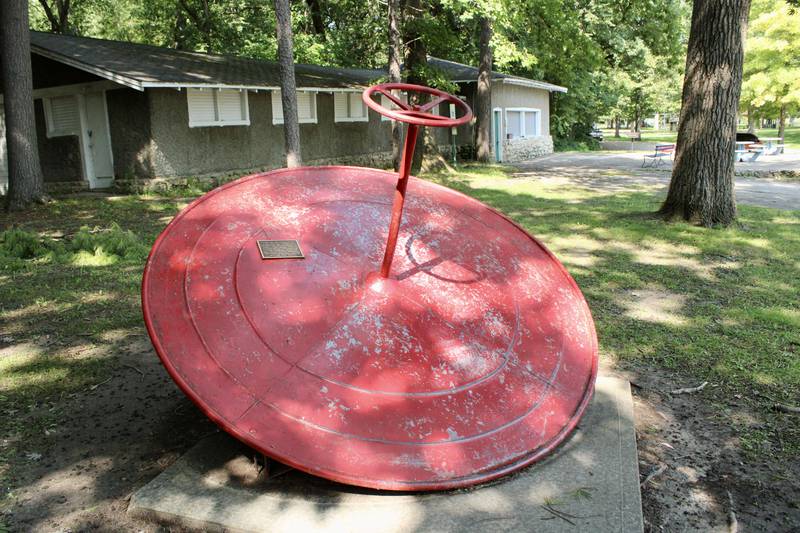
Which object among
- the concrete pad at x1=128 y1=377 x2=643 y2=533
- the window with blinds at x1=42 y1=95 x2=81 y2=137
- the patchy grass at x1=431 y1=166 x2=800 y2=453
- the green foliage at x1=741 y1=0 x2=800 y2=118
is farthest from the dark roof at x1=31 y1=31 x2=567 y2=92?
the green foliage at x1=741 y1=0 x2=800 y2=118

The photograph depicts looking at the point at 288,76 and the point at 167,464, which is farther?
the point at 288,76

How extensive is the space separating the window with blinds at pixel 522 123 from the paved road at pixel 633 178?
6.73 feet

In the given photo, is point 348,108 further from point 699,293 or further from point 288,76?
point 699,293

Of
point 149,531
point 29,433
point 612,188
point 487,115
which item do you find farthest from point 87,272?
point 487,115

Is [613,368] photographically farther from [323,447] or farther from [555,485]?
[323,447]

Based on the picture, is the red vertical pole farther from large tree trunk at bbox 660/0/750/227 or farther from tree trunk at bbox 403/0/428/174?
tree trunk at bbox 403/0/428/174

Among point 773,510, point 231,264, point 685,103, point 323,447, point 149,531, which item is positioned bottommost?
point 773,510

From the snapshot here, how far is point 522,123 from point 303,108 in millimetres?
13557

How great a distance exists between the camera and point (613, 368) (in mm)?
4836

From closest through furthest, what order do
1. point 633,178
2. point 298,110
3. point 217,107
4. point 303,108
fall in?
point 217,107, point 298,110, point 303,108, point 633,178

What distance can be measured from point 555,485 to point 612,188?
15027 millimetres

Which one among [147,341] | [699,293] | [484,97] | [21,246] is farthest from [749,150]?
[147,341]

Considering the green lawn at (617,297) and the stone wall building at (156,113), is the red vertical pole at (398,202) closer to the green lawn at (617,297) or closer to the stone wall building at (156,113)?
the green lawn at (617,297)

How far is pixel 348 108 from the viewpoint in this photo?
851 inches
